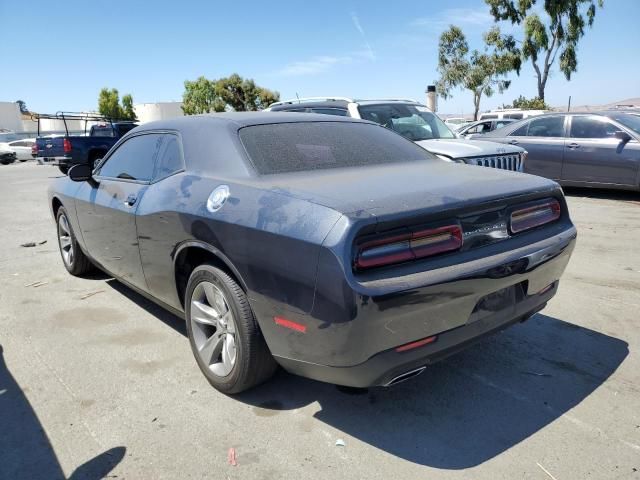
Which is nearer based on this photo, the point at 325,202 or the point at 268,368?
the point at 325,202

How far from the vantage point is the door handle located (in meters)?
3.59

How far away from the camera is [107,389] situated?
3082 mm

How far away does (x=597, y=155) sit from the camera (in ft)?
28.8

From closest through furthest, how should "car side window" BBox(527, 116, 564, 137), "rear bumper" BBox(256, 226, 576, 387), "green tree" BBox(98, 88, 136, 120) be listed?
1. "rear bumper" BBox(256, 226, 576, 387)
2. "car side window" BBox(527, 116, 564, 137)
3. "green tree" BBox(98, 88, 136, 120)

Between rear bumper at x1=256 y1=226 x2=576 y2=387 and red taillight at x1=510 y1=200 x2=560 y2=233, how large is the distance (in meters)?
0.16

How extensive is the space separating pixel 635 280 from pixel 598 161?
15.7 ft

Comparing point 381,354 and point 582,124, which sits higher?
point 582,124

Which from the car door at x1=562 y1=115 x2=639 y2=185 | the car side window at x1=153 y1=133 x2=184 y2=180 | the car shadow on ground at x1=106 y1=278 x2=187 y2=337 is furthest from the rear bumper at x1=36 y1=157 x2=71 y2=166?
the car side window at x1=153 y1=133 x2=184 y2=180

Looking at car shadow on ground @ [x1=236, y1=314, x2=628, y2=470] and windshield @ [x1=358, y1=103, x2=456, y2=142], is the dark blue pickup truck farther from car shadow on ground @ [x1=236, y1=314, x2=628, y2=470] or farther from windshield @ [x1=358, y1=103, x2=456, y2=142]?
car shadow on ground @ [x1=236, y1=314, x2=628, y2=470]

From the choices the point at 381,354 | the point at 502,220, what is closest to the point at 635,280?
the point at 502,220

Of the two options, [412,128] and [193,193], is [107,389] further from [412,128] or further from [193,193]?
[412,128]

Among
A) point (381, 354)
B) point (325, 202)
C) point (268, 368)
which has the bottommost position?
point (268, 368)

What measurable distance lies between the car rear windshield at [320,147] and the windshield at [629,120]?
6586 millimetres

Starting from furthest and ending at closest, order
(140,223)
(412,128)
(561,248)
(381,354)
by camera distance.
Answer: (412,128) → (140,223) → (561,248) → (381,354)
